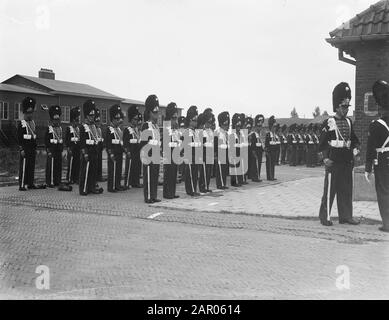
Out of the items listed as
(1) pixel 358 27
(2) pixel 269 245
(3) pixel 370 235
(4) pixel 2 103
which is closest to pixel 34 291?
(2) pixel 269 245

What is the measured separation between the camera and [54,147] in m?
14.0

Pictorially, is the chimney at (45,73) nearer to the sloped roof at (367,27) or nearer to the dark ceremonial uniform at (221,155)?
the dark ceremonial uniform at (221,155)

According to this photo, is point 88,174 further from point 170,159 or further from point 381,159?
point 381,159

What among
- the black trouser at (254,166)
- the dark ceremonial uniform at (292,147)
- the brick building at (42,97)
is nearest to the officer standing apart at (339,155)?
the black trouser at (254,166)

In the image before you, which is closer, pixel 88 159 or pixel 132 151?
pixel 88 159

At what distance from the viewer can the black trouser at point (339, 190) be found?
29.4ft

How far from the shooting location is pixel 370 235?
8.19 m

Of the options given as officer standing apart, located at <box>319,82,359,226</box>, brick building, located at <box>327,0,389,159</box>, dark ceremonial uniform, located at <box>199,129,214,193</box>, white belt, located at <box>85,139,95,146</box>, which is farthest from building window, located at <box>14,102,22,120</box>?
officer standing apart, located at <box>319,82,359,226</box>

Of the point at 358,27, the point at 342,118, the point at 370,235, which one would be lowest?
the point at 370,235

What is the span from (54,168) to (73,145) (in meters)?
0.85

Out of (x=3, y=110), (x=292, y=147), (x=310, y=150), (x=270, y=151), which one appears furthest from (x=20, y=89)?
(x=270, y=151)

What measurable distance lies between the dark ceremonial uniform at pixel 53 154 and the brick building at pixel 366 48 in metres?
8.05
